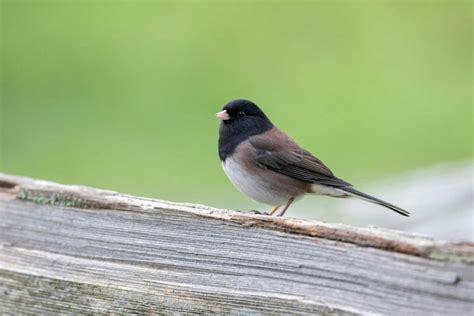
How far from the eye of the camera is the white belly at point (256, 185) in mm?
3908

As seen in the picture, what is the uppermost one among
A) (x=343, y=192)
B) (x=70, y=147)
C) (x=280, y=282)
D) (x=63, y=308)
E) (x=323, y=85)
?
(x=323, y=85)

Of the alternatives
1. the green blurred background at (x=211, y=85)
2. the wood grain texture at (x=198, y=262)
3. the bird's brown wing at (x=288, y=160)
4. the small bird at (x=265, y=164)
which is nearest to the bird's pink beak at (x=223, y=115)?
the small bird at (x=265, y=164)

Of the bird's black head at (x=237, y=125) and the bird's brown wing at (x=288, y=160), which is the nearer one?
the bird's brown wing at (x=288, y=160)

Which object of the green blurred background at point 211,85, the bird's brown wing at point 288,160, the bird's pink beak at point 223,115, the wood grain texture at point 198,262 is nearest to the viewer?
the wood grain texture at point 198,262

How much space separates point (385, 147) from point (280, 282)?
5212mm

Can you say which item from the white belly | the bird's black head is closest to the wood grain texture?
the white belly

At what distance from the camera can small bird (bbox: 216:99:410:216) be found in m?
3.91

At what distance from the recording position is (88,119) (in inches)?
313

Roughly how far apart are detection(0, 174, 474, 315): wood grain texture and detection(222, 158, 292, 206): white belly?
4.85 ft

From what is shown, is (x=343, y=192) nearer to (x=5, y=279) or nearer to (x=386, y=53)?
(x=5, y=279)

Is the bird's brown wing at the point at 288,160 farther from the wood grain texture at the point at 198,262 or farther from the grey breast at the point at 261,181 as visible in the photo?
the wood grain texture at the point at 198,262

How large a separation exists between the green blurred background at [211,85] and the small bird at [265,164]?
2192 millimetres

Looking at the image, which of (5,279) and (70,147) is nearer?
(5,279)

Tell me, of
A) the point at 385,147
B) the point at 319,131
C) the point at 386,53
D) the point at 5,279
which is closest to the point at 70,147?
the point at 319,131
